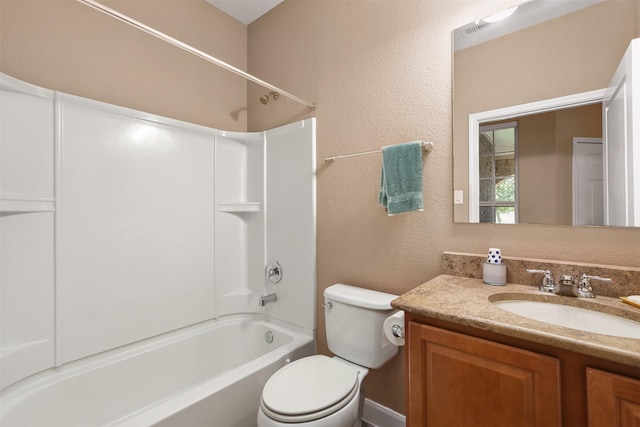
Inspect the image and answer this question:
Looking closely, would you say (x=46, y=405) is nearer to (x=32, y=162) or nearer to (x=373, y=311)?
(x=32, y=162)

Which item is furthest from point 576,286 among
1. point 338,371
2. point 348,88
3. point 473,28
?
point 348,88

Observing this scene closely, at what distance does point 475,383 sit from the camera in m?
0.80

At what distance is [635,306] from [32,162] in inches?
96.8

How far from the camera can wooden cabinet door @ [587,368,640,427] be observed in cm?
61

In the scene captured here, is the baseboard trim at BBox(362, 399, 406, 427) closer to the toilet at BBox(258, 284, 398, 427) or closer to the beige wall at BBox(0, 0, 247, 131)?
the toilet at BBox(258, 284, 398, 427)

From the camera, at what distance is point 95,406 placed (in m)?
1.45

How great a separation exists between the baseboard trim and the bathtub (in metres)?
0.47

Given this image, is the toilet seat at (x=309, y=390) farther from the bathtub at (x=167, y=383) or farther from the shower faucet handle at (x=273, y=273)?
the shower faucet handle at (x=273, y=273)

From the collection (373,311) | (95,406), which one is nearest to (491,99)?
(373,311)

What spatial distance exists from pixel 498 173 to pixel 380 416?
145cm

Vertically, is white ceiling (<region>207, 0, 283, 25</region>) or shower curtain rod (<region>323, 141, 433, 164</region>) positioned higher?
white ceiling (<region>207, 0, 283, 25</region>)

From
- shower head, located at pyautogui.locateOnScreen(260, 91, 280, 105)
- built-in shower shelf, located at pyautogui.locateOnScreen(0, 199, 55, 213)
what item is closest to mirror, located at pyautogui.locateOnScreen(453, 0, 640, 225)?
shower head, located at pyautogui.locateOnScreen(260, 91, 280, 105)

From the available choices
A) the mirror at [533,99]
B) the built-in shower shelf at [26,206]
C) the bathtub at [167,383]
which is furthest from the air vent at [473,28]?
the built-in shower shelf at [26,206]

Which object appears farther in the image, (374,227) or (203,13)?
(203,13)
